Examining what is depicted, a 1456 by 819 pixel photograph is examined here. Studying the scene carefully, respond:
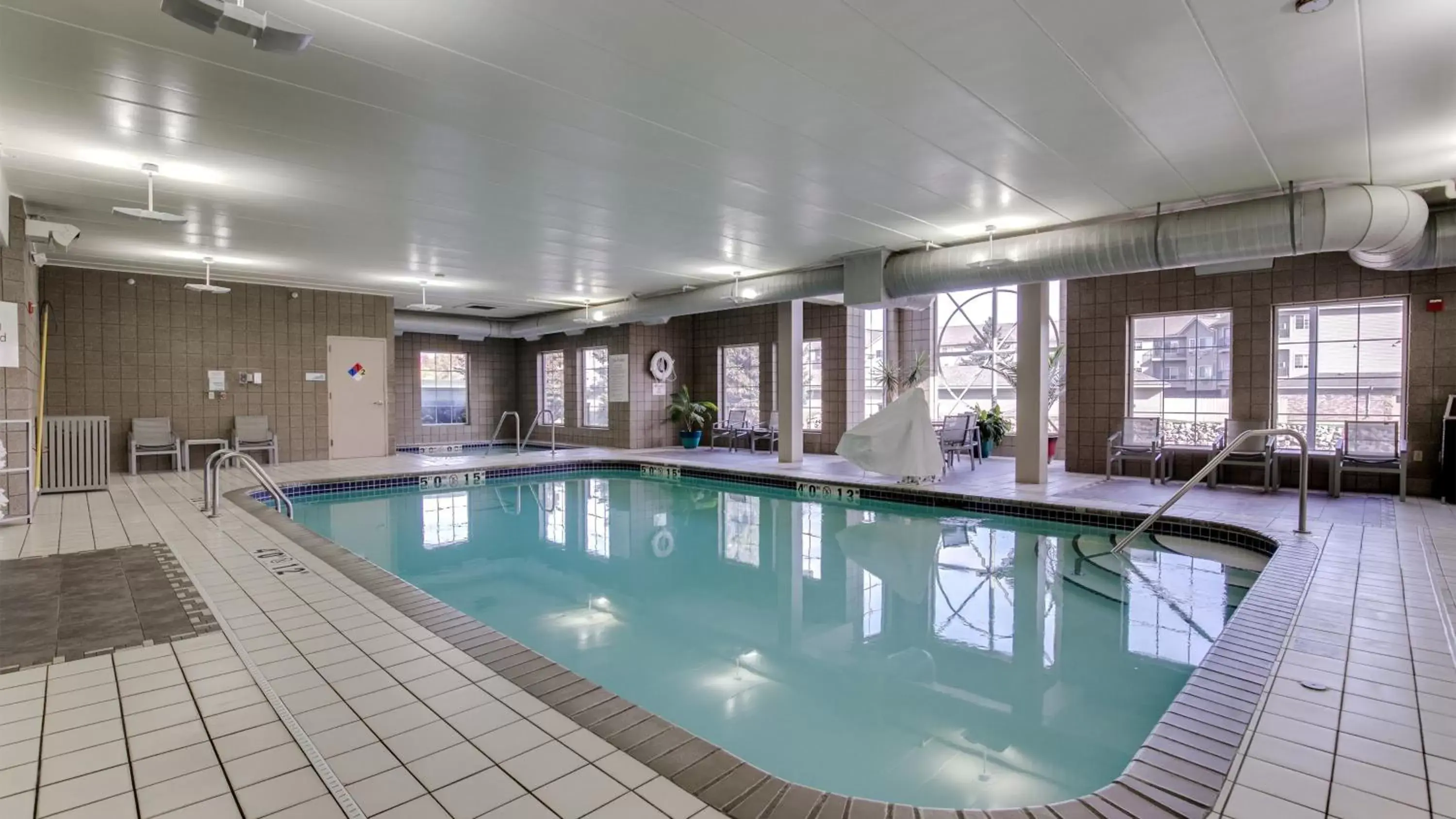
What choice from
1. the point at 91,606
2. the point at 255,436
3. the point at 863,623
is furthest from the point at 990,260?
the point at 255,436

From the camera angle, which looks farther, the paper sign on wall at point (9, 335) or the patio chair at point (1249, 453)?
the patio chair at point (1249, 453)

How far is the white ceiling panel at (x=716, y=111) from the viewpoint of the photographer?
278 centimetres

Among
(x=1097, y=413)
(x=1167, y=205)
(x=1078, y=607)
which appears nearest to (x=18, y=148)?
(x=1078, y=607)

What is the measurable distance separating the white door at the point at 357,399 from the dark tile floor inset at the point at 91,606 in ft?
20.8

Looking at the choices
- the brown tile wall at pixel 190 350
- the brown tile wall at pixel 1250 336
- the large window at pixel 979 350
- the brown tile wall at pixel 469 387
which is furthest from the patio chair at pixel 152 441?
the brown tile wall at pixel 1250 336

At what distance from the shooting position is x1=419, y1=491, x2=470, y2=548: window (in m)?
5.86

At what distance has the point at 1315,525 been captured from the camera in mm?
5086

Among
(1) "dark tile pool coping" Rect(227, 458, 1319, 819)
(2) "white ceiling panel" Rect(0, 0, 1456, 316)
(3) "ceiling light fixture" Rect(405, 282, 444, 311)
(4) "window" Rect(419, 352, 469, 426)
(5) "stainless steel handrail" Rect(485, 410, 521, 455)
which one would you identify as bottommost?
(1) "dark tile pool coping" Rect(227, 458, 1319, 819)

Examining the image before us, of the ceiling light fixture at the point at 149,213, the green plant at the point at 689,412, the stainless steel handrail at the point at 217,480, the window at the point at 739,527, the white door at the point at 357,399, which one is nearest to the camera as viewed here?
the ceiling light fixture at the point at 149,213

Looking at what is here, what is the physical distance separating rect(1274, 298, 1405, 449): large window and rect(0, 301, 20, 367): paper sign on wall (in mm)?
11019

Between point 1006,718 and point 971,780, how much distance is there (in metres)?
0.53

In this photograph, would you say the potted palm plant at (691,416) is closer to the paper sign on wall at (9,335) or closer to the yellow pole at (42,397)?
the yellow pole at (42,397)

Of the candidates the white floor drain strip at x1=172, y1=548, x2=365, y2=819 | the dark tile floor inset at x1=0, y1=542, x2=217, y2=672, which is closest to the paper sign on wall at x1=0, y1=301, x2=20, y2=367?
the dark tile floor inset at x1=0, y1=542, x2=217, y2=672

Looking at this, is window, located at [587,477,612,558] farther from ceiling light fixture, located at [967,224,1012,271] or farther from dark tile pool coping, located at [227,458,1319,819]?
ceiling light fixture, located at [967,224,1012,271]
